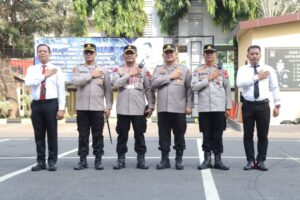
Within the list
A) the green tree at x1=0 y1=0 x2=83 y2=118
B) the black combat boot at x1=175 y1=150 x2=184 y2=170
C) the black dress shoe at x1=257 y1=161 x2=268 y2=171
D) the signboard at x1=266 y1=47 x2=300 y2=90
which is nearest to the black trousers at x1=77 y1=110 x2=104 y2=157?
the black combat boot at x1=175 y1=150 x2=184 y2=170

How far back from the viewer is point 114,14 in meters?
28.6

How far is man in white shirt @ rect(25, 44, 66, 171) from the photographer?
7.66m

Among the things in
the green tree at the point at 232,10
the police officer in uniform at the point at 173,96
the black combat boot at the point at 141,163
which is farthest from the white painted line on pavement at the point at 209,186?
the green tree at the point at 232,10

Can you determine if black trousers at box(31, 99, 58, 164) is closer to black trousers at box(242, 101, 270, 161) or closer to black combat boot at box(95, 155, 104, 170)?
black combat boot at box(95, 155, 104, 170)

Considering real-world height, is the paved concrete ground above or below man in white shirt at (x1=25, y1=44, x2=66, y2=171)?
below

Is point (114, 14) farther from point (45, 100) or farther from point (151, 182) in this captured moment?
point (151, 182)

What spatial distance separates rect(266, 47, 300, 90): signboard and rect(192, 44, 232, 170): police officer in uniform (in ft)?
35.3

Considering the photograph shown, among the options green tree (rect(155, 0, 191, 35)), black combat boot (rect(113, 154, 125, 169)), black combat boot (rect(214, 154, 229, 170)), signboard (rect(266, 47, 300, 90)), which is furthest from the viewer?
green tree (rect(155, 0, 191, 35))

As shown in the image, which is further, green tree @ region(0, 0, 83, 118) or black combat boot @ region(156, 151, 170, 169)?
green tree @ region(0, 0, 83, 118)

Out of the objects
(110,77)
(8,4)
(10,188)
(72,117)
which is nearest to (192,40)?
(72,117)

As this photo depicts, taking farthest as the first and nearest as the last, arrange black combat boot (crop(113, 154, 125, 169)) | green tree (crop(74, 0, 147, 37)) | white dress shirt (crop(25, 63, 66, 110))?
green tree (crop(74, 0, 147, 37))
black combat boot (crop(113, 154, 125, 169))
white dress shirt (crop(25, 63, 66, 110))

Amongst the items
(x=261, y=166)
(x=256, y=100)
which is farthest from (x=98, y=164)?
(x=256, y=100)

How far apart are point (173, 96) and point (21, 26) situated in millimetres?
17884

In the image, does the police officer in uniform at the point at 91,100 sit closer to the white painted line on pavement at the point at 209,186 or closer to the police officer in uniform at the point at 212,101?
the police officer in uniform at the point at 212,101
